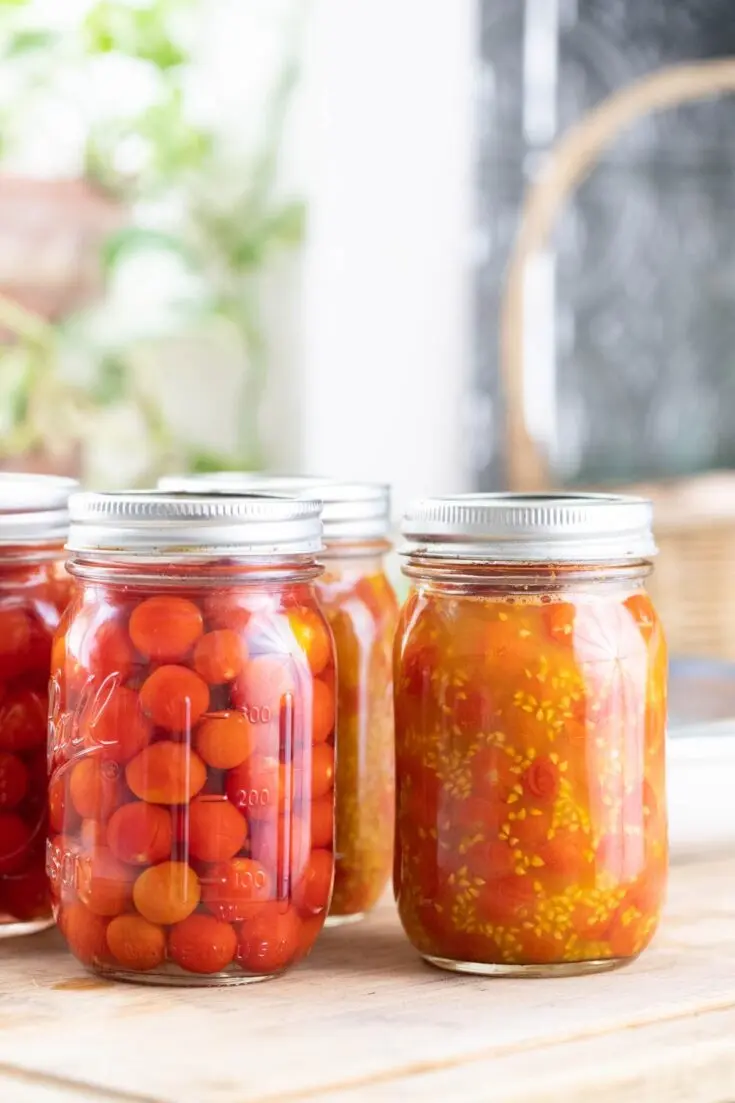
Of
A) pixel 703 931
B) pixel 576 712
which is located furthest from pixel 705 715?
pixel 576 712

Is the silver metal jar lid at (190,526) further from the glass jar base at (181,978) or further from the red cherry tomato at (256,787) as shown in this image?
the glass jar base at (181,978)

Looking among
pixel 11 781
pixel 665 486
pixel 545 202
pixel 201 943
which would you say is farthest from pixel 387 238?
pixel 201 943

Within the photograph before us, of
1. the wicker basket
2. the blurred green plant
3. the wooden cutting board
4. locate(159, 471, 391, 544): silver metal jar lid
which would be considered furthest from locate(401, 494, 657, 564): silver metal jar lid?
the blurred green plant

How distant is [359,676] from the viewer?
3.23ft

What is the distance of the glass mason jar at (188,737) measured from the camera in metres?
0.83

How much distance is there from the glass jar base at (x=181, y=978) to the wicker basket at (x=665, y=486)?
130 cm

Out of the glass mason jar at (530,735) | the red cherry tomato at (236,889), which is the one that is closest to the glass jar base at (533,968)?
the glass mason jar at (530,735)

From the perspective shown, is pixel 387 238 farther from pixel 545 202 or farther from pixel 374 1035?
pixel 374 1035

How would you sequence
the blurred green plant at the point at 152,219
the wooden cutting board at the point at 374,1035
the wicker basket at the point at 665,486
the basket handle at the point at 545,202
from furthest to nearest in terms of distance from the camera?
the basket handle at the point at 545,202 → the blurred green plant at the point at 152,219 → the wicker basket at the point at 665,486 → the wooden cutting board at the point at 374,1035

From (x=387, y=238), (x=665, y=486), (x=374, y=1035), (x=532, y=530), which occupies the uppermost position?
(x=387, y=238)

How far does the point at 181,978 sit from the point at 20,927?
15cm

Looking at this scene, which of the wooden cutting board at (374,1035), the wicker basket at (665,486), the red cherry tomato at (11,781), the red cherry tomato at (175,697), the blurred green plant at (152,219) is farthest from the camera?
the blurred green plant at (152,219)

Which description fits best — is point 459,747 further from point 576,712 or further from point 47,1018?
point 47,1018

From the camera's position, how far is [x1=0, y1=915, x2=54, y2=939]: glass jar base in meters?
0.96
